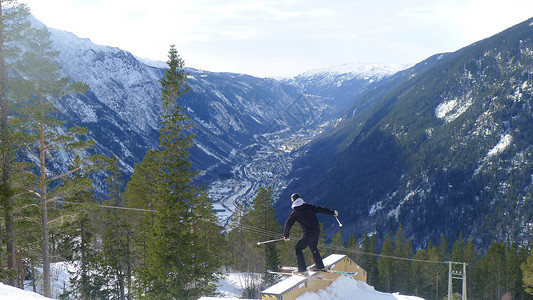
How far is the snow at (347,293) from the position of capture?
49.5 feet

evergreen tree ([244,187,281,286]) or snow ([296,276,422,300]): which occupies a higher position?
snow ([296,276,422,300])

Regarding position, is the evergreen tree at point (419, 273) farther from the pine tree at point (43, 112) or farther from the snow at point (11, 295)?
the snow at point (11, 295)

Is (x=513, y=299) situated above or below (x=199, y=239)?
below

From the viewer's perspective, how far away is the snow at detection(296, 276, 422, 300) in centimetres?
1508

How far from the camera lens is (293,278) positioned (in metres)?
14.6

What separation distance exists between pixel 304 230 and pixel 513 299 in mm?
76084

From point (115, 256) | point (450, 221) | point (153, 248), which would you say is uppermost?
point (153, 248)

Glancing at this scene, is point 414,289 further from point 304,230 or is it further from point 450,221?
point 450,221

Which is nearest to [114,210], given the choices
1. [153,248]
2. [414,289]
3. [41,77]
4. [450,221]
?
[153,248]

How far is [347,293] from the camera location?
16094 mm

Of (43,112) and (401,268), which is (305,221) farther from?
(401,268)

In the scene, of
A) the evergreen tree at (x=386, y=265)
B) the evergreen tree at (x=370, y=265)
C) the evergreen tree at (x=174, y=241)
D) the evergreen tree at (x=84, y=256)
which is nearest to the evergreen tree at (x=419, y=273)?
the evergreen tree at (x=386, y=265)

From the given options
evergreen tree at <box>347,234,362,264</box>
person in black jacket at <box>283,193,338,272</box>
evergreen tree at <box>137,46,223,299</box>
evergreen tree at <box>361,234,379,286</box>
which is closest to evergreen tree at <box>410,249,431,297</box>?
evergreen tree at <box>361,234,379,286</box>

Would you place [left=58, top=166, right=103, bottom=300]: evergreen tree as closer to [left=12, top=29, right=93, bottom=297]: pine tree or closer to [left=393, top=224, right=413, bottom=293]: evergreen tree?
[left=12, top=29, right=93, bottom=297]: pine tree
